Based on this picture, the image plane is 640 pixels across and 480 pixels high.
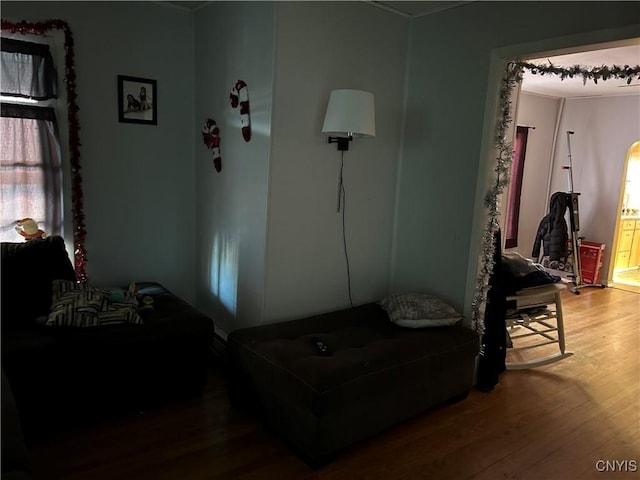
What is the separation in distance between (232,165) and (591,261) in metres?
5.17

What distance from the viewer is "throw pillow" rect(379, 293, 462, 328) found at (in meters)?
2.86

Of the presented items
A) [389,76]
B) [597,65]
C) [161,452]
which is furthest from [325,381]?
[597,65]

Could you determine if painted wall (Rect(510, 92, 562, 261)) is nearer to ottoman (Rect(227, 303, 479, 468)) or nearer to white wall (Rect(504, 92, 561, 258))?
white wall (Rect(504, 92, 561, 258))

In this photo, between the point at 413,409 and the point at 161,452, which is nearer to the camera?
the point at 161,452

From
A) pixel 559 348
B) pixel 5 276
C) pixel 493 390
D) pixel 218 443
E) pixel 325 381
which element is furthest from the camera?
pixel 559 348

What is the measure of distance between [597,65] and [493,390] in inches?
133

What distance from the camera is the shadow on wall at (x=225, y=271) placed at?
10.5 feet

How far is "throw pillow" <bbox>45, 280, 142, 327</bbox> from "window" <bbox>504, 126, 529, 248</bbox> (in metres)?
4.92

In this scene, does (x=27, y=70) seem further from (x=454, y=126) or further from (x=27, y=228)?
(x=454, y=126)

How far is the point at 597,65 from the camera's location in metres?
4.59

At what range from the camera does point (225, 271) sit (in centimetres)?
331

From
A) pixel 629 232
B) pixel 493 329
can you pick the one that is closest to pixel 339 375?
pixel 493 329

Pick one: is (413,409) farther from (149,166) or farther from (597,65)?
(597,65)

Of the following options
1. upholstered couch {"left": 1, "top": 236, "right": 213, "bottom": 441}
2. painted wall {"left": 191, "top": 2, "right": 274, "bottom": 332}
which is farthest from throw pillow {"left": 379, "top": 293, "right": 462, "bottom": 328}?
upholstered couch {"left": 1, "top": 236, "right": 213, "bottom": 441}
